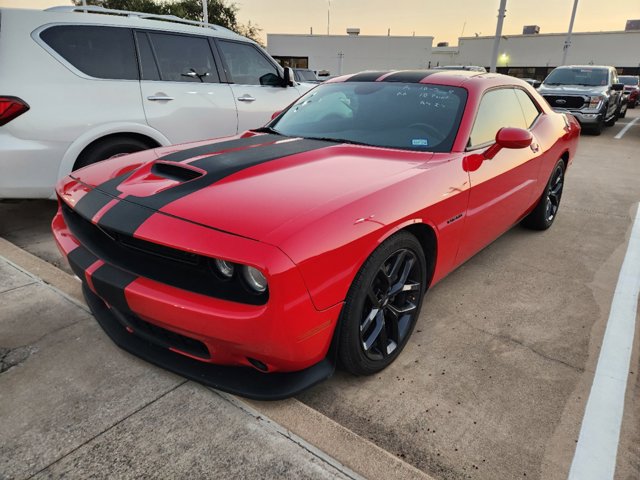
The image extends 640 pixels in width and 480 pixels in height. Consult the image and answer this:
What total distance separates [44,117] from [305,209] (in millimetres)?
2869

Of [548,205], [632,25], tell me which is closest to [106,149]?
[548,205]

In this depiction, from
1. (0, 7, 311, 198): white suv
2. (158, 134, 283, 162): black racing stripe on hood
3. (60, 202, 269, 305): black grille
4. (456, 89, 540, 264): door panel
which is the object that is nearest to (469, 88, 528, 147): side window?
(456, 89, 540, 264): door panel

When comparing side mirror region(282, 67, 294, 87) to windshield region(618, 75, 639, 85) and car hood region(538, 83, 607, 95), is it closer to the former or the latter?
car hood region(538, 83, 607, 95)

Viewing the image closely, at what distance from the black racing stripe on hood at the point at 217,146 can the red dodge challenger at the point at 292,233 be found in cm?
2

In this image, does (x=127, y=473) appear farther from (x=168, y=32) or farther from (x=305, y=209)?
(x=168, y=32)

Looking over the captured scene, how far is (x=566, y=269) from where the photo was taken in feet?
11.7

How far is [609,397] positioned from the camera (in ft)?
6.99

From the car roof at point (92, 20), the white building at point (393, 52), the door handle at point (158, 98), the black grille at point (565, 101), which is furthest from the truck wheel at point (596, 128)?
the white building at point (393, 52)

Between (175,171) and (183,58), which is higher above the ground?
(183,58)

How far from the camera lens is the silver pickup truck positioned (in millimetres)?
10500

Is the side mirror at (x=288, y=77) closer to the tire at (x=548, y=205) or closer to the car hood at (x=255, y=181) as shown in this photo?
the car hood at (x=255, y=181)

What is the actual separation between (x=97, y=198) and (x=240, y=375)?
1.07 meters

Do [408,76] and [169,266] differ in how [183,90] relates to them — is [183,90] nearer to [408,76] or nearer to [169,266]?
[408,76]

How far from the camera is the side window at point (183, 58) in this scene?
430cm
